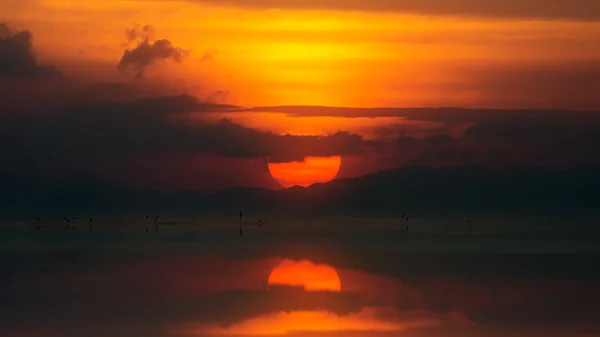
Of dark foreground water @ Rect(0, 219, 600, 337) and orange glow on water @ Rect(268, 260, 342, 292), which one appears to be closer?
dark foreground water @ Rect(0, 219, 600, 337)

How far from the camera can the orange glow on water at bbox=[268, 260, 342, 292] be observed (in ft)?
130

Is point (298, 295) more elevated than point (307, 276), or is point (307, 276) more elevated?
point (307, 276)

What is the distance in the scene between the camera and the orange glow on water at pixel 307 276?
3975 cm

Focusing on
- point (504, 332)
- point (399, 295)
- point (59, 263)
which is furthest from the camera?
point (59, 263)

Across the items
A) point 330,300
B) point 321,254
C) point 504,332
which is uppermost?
point 321,254

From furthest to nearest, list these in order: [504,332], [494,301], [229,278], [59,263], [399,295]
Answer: [59,263]
[229,278]
[399,295]
[494,301]
[504,332]

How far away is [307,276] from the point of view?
145ft

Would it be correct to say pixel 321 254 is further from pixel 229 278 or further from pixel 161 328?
pixel 161 328

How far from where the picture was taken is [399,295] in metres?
36.0

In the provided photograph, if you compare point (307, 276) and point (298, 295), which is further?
point (307, 276)

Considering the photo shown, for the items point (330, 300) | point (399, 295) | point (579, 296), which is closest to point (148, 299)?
point (330, 300)

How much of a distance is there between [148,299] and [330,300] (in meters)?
5.75

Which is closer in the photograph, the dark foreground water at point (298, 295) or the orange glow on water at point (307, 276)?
the dark foreground water at point (298, 295)

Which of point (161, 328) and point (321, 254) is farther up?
point (321, 254)
